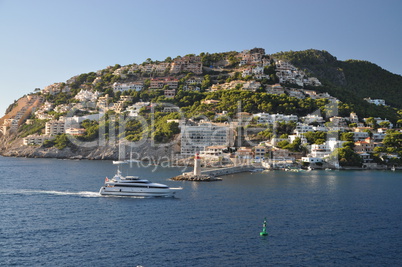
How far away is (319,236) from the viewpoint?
26.7 meters

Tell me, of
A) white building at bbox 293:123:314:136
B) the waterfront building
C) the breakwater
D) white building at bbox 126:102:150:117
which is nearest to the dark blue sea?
the breakwater

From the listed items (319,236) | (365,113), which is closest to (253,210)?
(319,236)

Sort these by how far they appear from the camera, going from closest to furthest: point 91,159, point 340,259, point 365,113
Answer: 1. point 340,259
2. point 91,159
3. point 365,113

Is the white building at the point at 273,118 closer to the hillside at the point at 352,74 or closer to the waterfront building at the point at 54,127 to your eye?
the waterfront building at the point at 54,127

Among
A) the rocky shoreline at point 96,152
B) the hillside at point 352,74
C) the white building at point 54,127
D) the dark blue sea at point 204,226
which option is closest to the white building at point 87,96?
the white building at point 54,127

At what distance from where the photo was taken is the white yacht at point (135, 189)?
129 ft

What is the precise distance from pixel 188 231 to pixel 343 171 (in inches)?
1821

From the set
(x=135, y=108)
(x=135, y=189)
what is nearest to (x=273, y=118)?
(x=135, y=108)

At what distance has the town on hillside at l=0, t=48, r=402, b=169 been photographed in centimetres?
7462

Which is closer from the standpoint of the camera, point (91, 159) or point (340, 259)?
point (340, 259)

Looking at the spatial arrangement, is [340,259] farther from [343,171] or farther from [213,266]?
[343,171]

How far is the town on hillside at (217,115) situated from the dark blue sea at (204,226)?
27.9 metres

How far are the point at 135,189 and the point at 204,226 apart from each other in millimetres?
13042

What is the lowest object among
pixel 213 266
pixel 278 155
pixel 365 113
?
pixel 213 266
